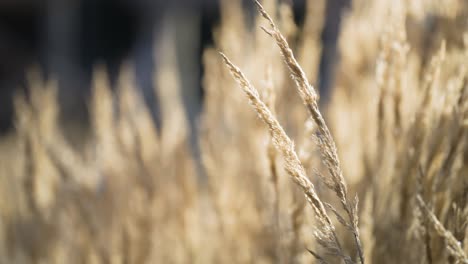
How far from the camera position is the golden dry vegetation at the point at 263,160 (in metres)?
1.02

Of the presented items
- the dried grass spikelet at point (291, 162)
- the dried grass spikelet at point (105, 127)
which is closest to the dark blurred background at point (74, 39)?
the dried grass spikelet at point (105, 127)

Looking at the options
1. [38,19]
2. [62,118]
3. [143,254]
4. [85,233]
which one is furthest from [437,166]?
[38,19]

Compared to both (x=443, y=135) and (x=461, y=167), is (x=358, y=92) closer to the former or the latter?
(x=461, y=167)

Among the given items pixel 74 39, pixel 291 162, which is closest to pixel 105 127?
pixel 291 162

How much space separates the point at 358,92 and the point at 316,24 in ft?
0.90

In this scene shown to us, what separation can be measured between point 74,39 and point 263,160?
6.37 m

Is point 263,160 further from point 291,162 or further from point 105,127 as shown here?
point 105,127

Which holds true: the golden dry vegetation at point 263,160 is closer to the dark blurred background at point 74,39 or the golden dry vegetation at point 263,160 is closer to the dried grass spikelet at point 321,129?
the dried grass spikelet at point 321,129

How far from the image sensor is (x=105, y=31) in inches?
276

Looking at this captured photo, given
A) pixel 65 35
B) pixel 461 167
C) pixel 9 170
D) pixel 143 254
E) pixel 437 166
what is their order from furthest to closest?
pixel 65 35 < pixel 9 170 < pixel 143 254 < pixel 461 167 < pixel 437 166

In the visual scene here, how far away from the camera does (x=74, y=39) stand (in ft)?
23.1

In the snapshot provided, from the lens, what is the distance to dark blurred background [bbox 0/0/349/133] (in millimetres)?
6160

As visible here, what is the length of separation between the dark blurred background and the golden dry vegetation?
4.00 metres

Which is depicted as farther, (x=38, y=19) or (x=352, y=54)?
(x=38, y=19)
